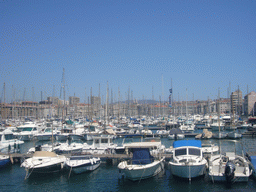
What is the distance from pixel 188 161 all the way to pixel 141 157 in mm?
3591

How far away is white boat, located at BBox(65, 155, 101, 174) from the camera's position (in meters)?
24.1

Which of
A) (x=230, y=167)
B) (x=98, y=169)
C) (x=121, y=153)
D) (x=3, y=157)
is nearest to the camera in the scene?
(x=230, y=167)

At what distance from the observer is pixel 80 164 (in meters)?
24.2

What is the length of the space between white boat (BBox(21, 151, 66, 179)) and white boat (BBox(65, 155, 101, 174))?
39.7 inches

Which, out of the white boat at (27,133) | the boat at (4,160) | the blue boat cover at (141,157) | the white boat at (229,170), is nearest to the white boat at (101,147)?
the boat at (4,160)

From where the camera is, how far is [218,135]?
49.7m

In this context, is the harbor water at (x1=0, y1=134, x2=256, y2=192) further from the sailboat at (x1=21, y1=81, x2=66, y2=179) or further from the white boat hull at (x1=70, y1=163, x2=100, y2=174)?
the sailboat at (x1=21, y1=81, x2=66, y2=179)

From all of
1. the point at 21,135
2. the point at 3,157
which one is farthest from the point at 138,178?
the point at 21,135

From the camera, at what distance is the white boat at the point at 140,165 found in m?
21.3

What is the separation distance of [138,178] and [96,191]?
3184 millimetres

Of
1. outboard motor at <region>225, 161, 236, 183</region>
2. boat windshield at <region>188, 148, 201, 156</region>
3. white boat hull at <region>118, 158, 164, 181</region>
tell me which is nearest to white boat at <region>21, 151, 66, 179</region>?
white boat hull at <region>118, 158, 164, 181</region>

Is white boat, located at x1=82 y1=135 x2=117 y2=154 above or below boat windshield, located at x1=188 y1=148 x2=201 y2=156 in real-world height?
below

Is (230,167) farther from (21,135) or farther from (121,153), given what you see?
(21,135)

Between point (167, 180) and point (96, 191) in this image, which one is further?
point (167, 180)
